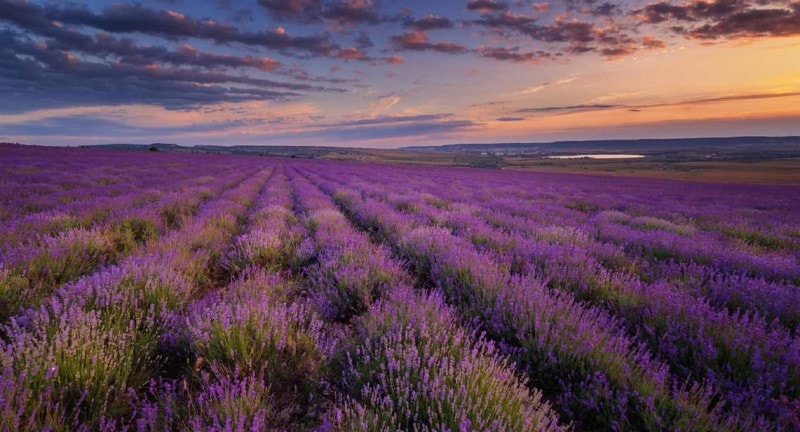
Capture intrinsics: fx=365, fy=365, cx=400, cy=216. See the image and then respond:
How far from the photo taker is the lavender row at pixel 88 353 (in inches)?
68.1

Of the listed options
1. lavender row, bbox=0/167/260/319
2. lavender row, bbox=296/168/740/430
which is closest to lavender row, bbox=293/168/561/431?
lavender row, bbox=296/168/740/430

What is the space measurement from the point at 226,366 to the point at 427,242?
368 centimetres

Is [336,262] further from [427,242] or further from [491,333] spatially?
[491,333]

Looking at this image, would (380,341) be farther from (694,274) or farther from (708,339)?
(694,274)

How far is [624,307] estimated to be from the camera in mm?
3627

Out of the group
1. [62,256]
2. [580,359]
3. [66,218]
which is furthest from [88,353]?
[66,218]

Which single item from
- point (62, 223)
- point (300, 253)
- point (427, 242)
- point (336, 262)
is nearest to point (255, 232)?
point (300, 253)

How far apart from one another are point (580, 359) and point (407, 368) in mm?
1303

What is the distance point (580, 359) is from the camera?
2590 millimetres

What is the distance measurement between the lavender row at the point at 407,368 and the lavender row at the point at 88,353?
1.15 meters

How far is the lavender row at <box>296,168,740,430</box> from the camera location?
2098 millimetres

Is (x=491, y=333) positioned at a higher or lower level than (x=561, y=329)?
lower

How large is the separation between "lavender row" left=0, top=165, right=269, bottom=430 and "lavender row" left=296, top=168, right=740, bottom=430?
244 centimetres

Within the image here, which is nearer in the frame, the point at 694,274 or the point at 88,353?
the point at 88,353
